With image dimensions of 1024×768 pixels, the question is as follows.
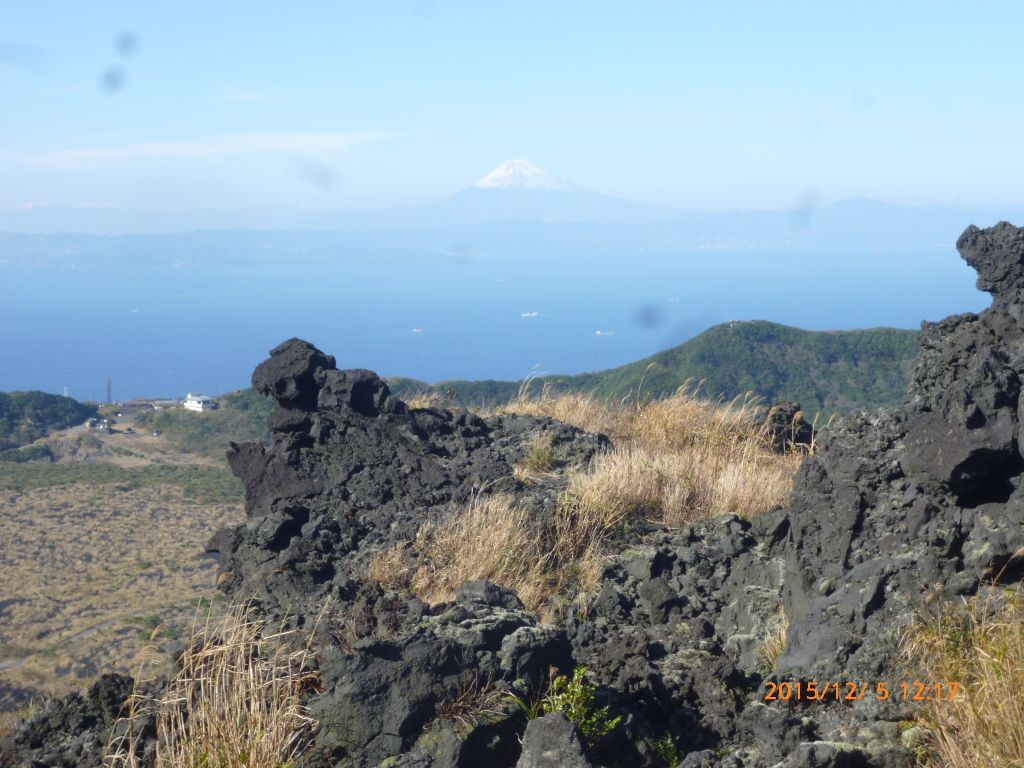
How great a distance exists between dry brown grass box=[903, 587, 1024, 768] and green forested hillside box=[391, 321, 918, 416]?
1702 centimetres

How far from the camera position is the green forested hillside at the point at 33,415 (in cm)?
3119

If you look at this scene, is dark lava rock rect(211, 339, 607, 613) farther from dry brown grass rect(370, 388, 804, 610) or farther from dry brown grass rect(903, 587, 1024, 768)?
dry brown grass rect(903, 587, 1024, 768)

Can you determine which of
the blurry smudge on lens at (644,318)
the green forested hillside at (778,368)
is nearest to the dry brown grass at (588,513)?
the green forested hillside at (778,368)

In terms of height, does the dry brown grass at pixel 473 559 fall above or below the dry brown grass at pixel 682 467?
below

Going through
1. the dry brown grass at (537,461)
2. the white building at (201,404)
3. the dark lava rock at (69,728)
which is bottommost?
the white building at (201,404)

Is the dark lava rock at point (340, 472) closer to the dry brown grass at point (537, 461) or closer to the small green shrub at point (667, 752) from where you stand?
the dry brown grass at point (537, 461)

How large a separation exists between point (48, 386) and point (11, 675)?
123298mm

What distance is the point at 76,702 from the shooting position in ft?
14.4

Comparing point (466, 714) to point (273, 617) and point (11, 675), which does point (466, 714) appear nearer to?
point (273, 617)

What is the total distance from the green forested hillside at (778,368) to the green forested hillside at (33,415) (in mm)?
13025

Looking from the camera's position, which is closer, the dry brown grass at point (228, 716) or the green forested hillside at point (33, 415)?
the dry brown grass at point (228, 716)

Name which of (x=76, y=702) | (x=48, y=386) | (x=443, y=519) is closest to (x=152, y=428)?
(x=443, y=519)

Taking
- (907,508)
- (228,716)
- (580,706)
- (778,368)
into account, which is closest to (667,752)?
(580,706)
